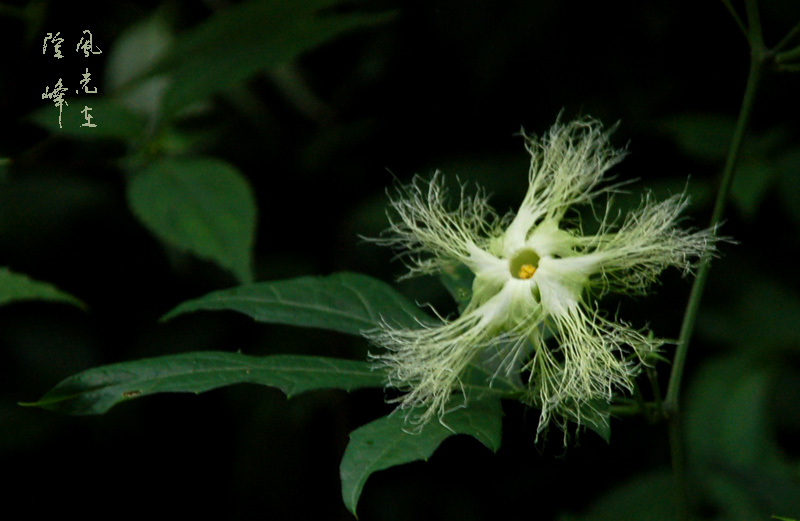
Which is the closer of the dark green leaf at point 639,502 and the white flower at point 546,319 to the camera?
the white flower at point 546,319

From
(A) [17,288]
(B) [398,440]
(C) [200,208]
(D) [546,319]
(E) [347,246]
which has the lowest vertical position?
(B) [398,440]

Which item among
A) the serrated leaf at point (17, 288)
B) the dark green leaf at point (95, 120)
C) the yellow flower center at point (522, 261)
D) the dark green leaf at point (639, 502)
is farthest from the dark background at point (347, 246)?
the yellow flower center at point (522, 261)

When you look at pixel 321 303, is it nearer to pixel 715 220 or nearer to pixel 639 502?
pixel 715 220

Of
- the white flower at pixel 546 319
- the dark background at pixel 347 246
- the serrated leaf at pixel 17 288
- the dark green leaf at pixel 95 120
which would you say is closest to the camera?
the white flower at pixel 546 319

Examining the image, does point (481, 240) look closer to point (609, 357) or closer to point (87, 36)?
point (609, 357)

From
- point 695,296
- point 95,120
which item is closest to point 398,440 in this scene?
point 695,296

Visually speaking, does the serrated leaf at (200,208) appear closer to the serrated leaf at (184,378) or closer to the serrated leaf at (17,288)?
the serrated leaf at (17,288)
